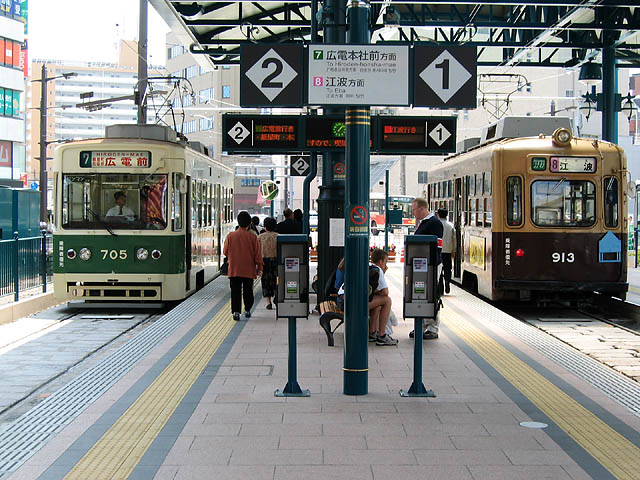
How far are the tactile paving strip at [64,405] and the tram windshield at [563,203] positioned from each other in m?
6.70

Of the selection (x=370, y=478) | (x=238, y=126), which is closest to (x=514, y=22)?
(x=238, y=126)

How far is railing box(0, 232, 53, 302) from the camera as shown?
13445 millimetres

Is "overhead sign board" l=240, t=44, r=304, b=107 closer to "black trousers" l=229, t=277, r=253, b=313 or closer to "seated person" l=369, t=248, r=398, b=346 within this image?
"seated person" l=369, t=248, r=398, b=346

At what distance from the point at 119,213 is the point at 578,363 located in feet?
27.2

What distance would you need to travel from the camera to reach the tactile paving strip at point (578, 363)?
750 cm

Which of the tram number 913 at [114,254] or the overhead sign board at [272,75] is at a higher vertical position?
the overhead sign board at [272,75]

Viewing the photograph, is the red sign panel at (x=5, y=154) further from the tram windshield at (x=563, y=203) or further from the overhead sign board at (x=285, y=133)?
the overhead sign board at (x=285, y=133)

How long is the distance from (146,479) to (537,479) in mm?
2460

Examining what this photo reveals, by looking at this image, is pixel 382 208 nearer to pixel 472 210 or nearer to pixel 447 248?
pixel 472 210

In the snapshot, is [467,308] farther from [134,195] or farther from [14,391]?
[14,391]

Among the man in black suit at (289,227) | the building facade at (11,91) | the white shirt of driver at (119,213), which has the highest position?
the building facade at (11,91)

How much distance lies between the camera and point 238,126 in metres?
11.2

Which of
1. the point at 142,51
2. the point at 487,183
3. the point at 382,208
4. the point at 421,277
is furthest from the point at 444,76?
the point at 382,208

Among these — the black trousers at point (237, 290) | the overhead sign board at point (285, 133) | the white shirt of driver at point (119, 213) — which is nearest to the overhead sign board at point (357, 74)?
the overhead sign board at point (285, 133)
